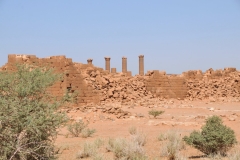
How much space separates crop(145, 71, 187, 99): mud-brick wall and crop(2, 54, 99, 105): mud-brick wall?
25.9ft

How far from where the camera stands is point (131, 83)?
30469 mm

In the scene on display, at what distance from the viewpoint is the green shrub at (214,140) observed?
31.0 feet

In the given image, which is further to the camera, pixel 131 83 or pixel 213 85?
pixel 213 85

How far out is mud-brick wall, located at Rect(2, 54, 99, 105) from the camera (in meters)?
20.7

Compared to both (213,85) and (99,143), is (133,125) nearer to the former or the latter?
(99,143)

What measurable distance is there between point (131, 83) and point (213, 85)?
361 inches

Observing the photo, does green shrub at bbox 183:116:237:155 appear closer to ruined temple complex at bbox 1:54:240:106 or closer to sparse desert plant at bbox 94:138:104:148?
sparse desert plant at bbox 94:138:104:148

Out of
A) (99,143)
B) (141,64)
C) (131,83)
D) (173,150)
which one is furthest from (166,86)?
(173,150)

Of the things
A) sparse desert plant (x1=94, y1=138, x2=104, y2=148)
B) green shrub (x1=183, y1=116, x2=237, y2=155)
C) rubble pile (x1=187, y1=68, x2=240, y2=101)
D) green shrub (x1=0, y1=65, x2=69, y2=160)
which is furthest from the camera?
rubble pile (x1=187, y1=68, x2=240, y2=101)

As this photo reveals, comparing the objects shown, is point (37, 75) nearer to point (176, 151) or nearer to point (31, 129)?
point (31, 129)

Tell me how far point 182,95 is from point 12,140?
2695cm

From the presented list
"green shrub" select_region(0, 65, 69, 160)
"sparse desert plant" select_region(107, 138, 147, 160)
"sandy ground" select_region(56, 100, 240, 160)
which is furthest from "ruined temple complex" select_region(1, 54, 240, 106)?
"green shrub" select_region(0, 65, 69, 160)

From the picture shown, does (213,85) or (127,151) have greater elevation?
(213,85)

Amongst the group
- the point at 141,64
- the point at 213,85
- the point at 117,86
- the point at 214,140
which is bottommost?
the point at 214,140
